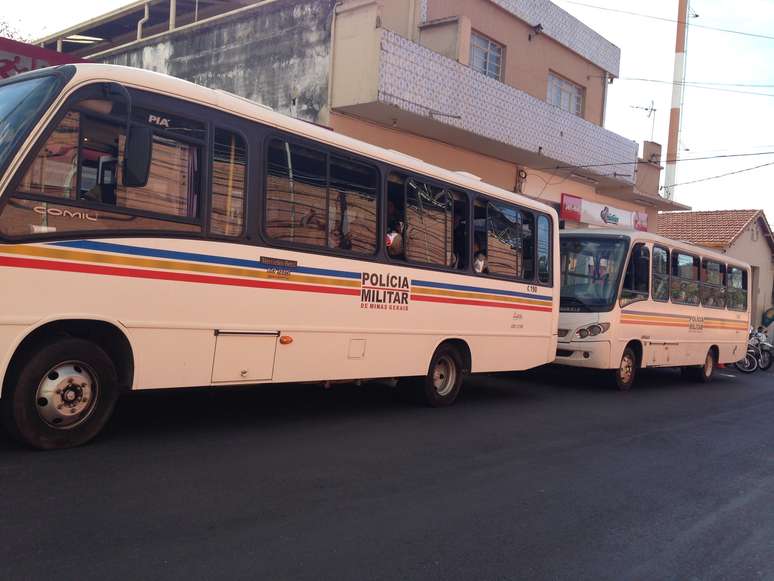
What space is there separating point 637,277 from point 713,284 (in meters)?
4.40

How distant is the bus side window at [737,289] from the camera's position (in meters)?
17.4

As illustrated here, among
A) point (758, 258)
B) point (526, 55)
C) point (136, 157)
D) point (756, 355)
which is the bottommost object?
point (756, 355)

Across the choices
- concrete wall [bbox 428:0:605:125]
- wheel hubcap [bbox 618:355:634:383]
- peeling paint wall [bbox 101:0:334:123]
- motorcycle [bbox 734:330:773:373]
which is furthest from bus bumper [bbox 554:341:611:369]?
motorcycle [bbox 734:330:773:373]

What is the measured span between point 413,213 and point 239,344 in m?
3.02

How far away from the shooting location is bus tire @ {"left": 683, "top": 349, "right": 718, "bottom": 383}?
53.2 ft

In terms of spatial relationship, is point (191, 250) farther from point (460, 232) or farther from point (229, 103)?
point (460, 232)

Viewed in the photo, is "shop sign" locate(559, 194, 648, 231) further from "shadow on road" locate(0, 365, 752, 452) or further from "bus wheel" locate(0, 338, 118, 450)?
"bus wheel" locate(0, 338, 118, 450)

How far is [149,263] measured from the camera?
5.78 meters

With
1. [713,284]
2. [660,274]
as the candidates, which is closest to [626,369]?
[660,274]

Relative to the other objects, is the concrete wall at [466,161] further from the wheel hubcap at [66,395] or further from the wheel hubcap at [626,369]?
the wheel hubcap at [66,395]

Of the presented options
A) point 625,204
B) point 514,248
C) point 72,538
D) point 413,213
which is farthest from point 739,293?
point 72,538

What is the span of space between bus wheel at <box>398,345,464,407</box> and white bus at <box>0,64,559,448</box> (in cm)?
7

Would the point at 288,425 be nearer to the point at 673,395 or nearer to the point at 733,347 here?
the point at 673,395

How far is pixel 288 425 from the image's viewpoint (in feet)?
24.2
